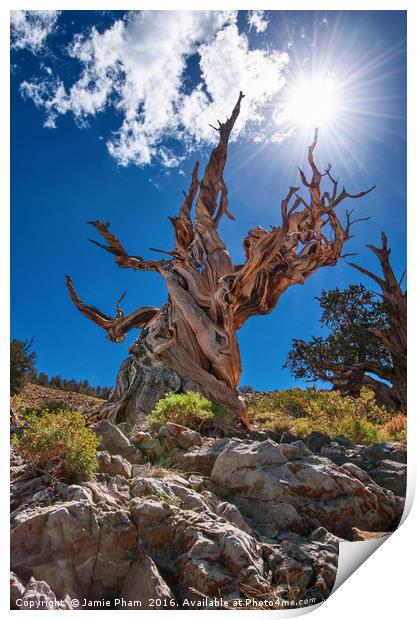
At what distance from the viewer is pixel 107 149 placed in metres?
3.71

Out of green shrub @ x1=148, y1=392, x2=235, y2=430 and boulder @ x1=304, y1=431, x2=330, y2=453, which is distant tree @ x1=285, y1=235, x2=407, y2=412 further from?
green shrub @ x1=148, y1=392, x2=235, y2=430

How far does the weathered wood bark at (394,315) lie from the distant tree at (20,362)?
290 centimetres

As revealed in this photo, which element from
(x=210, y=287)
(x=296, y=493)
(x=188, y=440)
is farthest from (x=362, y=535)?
(x=210, y=287)

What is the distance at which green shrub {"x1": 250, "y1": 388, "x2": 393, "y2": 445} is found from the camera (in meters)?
5.02

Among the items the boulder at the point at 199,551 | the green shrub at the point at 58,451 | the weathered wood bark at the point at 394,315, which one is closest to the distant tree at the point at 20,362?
the green shrub at the point at 58,451

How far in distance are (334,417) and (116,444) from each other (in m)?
2.76

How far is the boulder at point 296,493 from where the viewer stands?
291cm

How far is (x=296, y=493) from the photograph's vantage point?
3025 mm

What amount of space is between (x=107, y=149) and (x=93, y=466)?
2.26 metres

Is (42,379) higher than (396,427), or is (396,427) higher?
(396,427)

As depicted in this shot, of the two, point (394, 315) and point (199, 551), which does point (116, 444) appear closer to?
point (199, 551)

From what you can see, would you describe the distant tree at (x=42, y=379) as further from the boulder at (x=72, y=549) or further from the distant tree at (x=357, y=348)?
the distant tree at (x=357, y=348)

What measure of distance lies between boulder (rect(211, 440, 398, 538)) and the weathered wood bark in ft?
5.78
